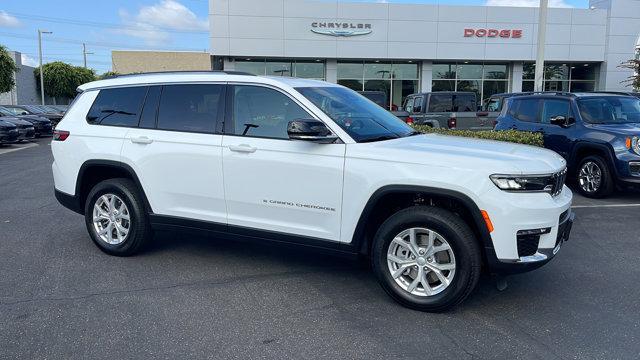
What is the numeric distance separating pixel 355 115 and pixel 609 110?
267 inches

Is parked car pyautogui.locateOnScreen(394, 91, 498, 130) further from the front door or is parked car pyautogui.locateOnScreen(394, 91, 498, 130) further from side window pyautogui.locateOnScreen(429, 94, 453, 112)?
the front door

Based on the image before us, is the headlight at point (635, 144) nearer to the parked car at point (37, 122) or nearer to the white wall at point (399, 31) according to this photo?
the white wall at point (399, 31)

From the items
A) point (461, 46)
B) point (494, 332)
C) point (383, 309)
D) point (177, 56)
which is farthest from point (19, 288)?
point (177, 56)

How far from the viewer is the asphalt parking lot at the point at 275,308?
3773 mm

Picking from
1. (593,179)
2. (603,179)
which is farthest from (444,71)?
(603,179)

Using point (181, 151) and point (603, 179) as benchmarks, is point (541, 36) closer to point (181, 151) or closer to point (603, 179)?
point (603, 179)

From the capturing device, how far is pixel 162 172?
5.39m

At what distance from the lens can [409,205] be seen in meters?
4.56

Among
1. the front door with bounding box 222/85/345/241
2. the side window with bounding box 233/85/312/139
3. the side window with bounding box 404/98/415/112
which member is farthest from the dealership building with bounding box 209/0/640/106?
the front door with bounding box 222/85/345/241

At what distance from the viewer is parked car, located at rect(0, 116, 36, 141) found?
2083cm

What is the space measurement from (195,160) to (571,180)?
7.78 metres

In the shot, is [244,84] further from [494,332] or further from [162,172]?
[494,332]

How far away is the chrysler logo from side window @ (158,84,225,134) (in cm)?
2527

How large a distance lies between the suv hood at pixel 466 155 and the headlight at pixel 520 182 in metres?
0.04
